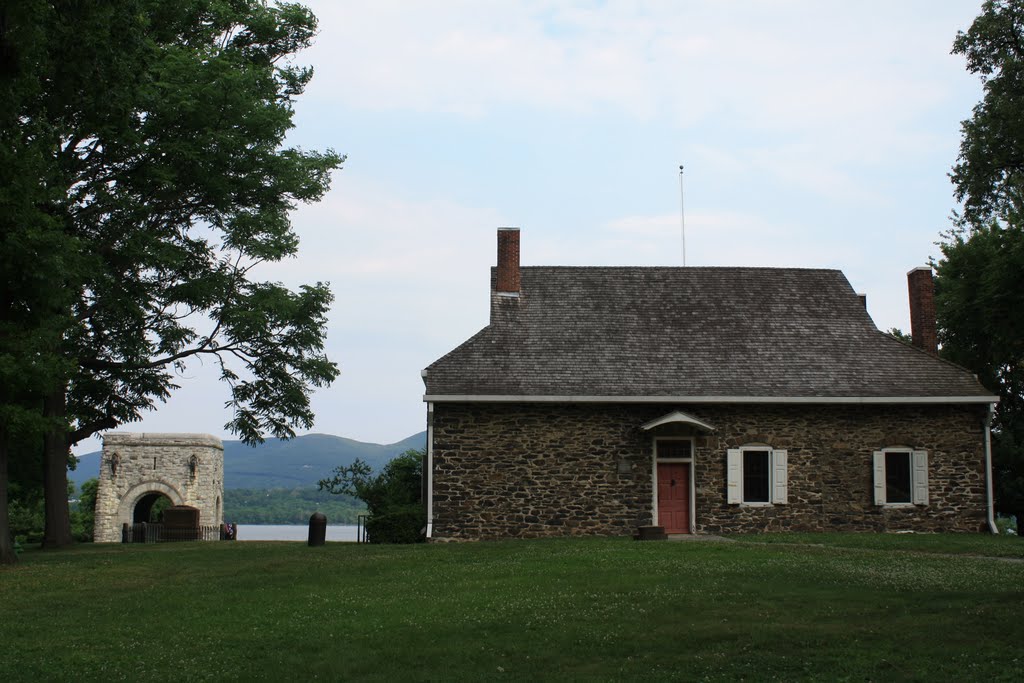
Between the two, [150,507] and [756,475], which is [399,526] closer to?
[756,475]

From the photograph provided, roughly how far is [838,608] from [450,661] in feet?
15.6

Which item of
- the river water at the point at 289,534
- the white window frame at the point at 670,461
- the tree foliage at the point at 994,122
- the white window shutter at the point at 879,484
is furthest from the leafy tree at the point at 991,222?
the river water at the point at 289,534

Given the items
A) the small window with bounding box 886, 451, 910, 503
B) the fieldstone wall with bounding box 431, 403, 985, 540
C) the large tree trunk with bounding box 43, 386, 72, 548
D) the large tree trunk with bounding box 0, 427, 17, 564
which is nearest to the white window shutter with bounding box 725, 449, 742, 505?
the fieldstone wall with bounding box 431, 403, 985, 540

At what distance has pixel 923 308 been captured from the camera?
26.6 meters

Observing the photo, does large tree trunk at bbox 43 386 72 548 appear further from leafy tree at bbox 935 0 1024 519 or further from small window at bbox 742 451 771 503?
leafy tree at bbox 935 0 1024 519

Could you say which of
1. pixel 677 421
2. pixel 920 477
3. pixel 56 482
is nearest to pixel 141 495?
pixel 56 482

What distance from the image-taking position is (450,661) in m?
10.4

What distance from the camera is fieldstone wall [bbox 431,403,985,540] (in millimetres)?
23312

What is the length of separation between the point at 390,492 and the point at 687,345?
27.1 feet

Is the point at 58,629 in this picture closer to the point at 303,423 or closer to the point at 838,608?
the point at 838,608

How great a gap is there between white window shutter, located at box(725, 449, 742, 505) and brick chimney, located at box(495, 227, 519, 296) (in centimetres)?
661

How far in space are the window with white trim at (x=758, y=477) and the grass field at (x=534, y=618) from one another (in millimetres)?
5237

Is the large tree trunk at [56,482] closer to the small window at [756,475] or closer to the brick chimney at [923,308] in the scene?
the small window at [756,475]

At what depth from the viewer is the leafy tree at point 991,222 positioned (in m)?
25.5
